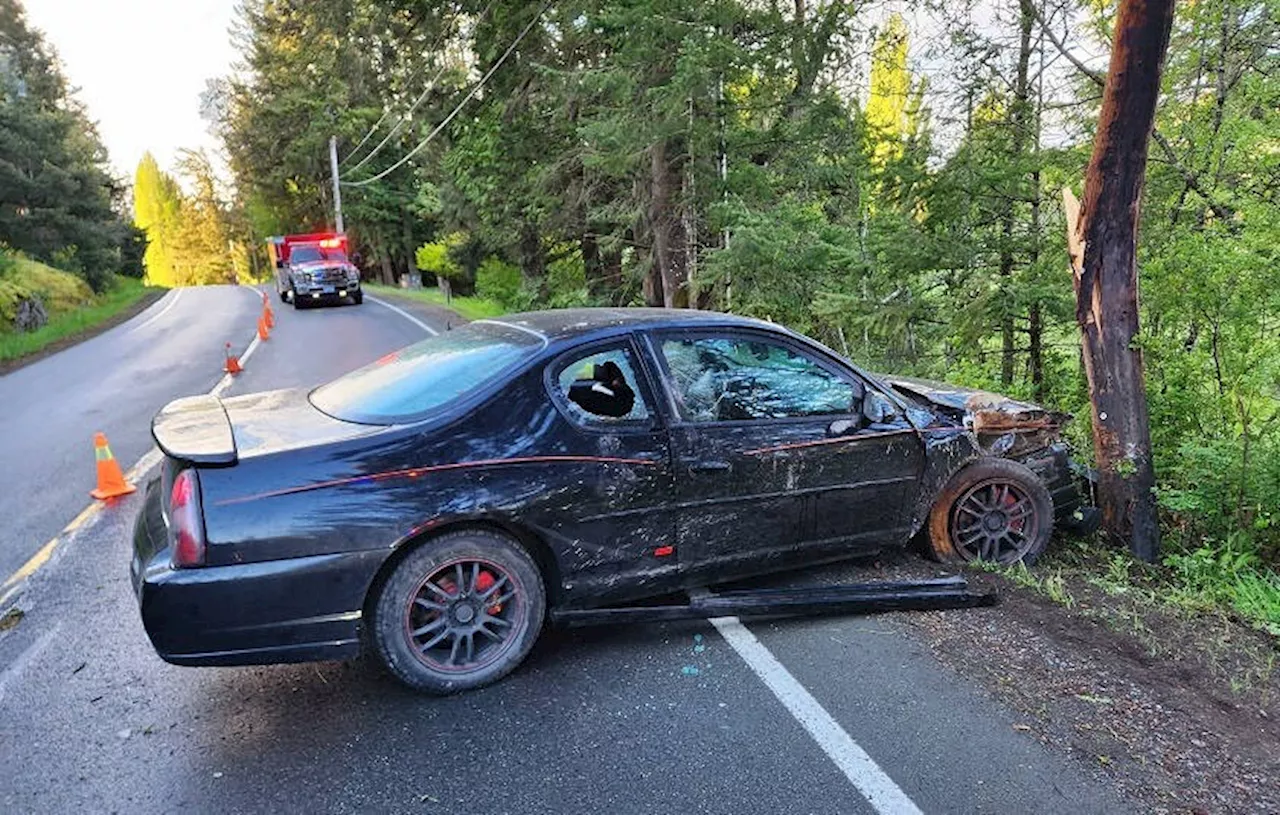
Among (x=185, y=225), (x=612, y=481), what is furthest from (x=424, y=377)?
(x=185, y=225)

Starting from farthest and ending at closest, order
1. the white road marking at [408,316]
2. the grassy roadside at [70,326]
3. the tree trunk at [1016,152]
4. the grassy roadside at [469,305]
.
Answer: the grassy roadside at [469,305], the white road marking at [408,316], the grassy roadside at [70,326], the tree trunk at [1016,152]

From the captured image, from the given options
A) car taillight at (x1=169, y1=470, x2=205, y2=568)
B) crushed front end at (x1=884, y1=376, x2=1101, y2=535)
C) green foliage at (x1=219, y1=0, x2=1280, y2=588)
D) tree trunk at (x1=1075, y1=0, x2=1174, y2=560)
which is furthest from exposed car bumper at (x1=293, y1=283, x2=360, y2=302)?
car taillight at (x1=169, y1=470, x2=205, y2=568)

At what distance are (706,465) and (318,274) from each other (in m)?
24.3

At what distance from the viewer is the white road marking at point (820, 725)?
2850mm

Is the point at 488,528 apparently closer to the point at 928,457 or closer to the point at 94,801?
the point at 94,801

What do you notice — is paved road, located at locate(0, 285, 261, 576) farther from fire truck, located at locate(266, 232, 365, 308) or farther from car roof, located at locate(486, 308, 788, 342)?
car roof, located at locate(486, 308, 788, 342)

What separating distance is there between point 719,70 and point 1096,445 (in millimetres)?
6547

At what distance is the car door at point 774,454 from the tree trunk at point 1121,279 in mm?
2049

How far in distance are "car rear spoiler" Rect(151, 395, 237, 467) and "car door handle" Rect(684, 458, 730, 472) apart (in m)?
2.01

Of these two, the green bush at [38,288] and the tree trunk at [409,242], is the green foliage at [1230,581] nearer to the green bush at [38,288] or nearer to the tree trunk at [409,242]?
the green bush at [38,288]

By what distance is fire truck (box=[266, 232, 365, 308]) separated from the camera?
83.0ft

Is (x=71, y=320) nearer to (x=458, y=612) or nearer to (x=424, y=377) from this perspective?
(x=424, y=377)

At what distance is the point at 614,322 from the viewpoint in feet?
13.6

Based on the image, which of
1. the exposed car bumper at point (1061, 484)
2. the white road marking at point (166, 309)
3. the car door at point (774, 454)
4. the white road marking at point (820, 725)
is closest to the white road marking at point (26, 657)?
the car door at point (774, 454)
